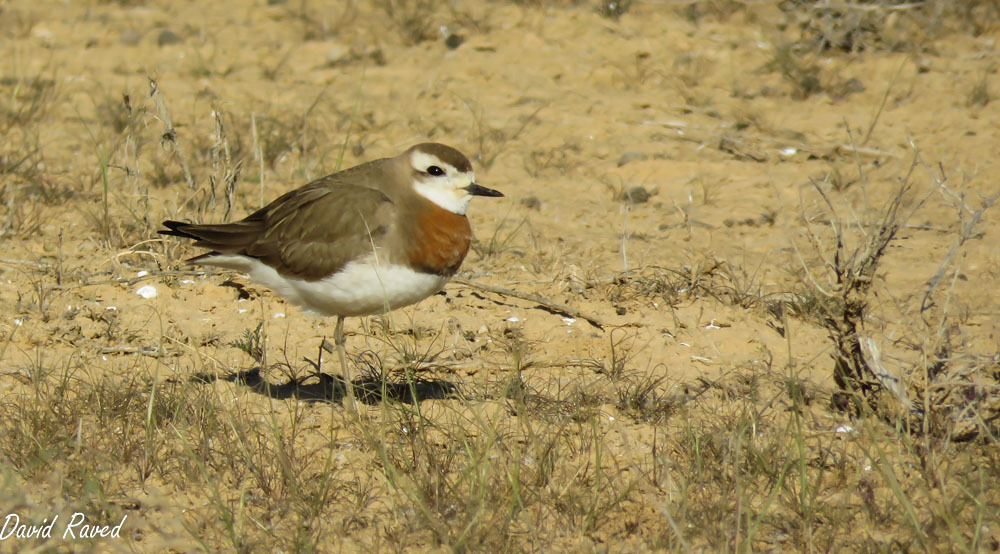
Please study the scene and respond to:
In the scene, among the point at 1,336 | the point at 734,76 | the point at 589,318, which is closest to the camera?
the point at 1,336

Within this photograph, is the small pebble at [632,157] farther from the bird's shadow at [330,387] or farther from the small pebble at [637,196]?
the bird's shadow at [330,387]

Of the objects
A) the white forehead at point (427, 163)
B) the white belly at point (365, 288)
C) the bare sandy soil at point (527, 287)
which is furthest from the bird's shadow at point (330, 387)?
the white forehead at point (427, 163)

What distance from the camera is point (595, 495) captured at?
4215 mm

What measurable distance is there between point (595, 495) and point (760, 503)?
63 cm

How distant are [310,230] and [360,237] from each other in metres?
0.26

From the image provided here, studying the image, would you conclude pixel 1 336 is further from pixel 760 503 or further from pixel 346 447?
pixel 760 503

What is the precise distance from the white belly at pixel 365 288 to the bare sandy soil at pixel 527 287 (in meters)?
0.26

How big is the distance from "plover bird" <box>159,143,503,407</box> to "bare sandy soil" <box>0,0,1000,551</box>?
343 mm

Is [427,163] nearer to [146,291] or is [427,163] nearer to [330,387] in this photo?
[330,387]

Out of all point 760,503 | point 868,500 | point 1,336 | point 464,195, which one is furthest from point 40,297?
point 868,500

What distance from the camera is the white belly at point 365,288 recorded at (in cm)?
471

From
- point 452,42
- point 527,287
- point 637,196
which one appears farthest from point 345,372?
point 452,42

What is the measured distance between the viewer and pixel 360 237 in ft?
15.8
